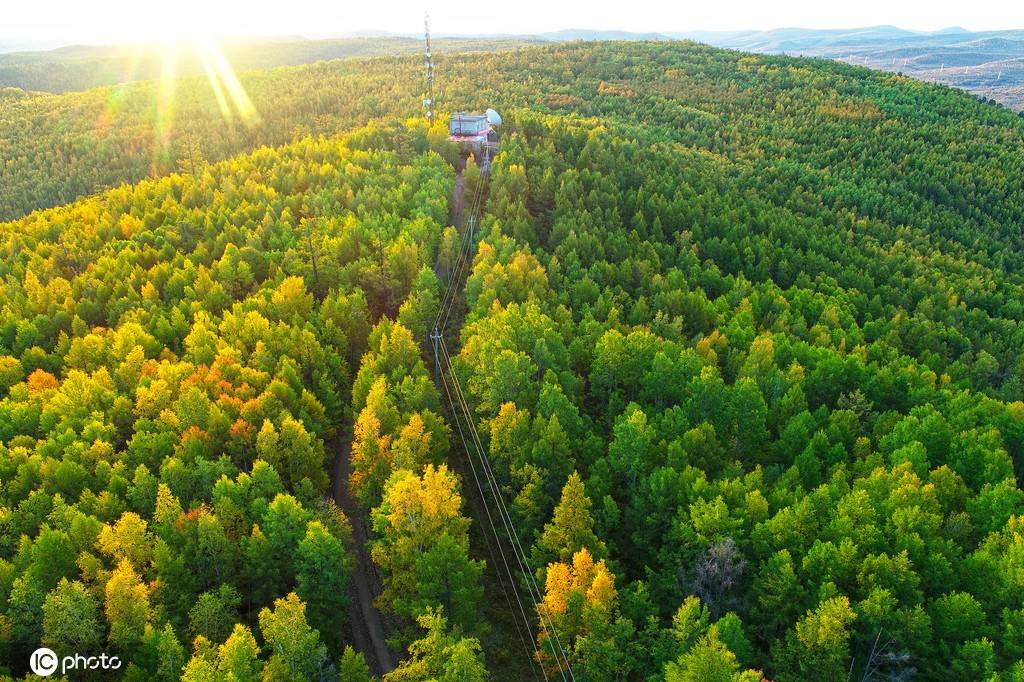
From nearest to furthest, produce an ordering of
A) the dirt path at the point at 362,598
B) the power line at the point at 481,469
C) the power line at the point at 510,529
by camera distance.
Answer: the power line at the point at 510,529
the power line at the point at 481,469
the dirt path at the point at 362,598

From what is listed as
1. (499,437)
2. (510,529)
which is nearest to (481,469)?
(499,437)

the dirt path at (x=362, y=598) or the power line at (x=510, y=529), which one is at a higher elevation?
the power line at (x=510, y=529)

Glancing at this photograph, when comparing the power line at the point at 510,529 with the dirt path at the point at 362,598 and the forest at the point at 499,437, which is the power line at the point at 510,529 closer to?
the forest at the point at 499,437

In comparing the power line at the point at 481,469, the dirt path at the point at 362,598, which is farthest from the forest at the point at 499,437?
the power line at the point at 481,469

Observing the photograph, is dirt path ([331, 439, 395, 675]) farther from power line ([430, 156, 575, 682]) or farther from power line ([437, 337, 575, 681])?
power line ([437, 337, 575, 681])

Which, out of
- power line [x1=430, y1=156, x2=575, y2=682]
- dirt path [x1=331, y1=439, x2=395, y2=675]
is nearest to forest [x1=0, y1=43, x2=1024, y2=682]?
dirt path [x1=331, y1=439, x2=395, y2=675]

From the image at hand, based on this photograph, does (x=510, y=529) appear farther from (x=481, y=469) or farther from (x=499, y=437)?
(x=481, y=469)
